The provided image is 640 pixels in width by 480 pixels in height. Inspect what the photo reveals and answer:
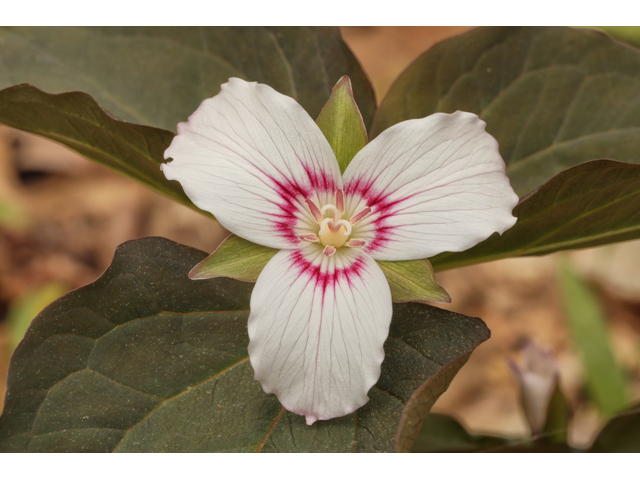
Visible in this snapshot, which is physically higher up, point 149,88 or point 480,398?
point 149,88

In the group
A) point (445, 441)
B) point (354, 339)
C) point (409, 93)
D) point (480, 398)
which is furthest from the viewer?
point (480, 398)

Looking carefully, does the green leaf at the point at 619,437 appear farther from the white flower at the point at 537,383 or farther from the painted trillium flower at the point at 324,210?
the painted trillium flower at the point at 324,210

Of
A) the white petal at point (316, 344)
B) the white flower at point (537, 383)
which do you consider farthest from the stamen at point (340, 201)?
the white flower at point (537, 383)

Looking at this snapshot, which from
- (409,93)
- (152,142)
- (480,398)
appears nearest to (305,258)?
(152,142)

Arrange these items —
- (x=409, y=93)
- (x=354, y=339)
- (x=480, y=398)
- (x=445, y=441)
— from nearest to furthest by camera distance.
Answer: (x=354, y=339)
(x=409, y=93)
(x=445, y=441)
(x=480, y=398)

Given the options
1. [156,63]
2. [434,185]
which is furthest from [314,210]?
[156,63]

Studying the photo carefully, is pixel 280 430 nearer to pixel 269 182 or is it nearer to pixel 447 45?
pixel 269 182

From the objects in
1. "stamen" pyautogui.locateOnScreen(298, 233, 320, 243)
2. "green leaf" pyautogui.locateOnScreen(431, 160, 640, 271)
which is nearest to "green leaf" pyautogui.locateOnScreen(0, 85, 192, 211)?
"stamen" pyautogui.locateOnScreen(298, 233, 320, 243)
